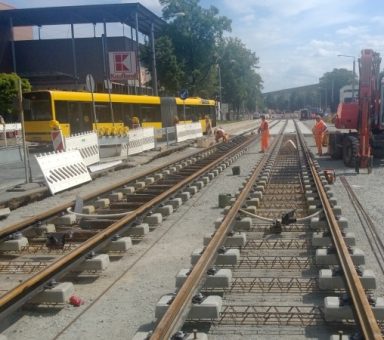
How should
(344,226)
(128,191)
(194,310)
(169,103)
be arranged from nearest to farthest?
(194,310) < (344,226) < (128,191) < (169,103)

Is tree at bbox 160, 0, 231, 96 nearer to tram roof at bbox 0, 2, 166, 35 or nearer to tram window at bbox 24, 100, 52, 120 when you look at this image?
tram roof at bbox 0, 2, 166, 35

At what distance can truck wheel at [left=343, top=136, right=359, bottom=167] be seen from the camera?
62.1ft

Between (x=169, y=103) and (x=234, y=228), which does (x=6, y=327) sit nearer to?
(x=234, y=228)

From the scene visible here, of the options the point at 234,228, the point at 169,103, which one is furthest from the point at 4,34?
the point at 234,228

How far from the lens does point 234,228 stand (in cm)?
845

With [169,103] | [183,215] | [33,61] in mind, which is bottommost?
[183,215]

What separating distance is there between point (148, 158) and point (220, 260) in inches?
682

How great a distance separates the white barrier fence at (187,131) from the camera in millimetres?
34553

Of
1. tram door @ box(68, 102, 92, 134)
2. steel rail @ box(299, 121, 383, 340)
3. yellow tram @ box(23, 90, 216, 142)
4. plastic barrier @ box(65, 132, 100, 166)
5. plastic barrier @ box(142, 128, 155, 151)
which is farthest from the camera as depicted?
tram door @ box(68, 102, 92, 134)

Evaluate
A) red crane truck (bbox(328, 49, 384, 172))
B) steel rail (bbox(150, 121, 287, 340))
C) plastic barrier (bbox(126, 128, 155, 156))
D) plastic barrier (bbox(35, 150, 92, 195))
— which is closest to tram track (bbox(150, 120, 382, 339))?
steel rail (bbox(150, 121, 287, 340))

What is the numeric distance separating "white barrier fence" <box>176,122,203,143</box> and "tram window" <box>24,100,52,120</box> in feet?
28.5

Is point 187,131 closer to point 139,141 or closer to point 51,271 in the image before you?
point 139,141

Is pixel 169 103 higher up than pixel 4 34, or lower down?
lower down

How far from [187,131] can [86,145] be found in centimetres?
1897
